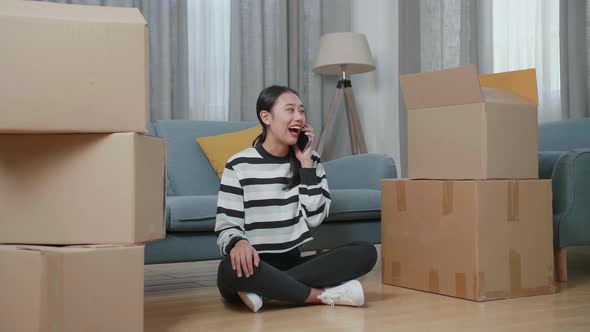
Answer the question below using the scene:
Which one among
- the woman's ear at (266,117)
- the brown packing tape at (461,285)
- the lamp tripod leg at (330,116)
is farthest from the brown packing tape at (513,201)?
the lamp tripod leg at (330,116)

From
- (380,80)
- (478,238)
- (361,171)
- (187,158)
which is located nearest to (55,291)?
(478,238)

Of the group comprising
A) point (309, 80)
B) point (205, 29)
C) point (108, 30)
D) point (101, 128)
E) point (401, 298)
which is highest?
point (205, 29)

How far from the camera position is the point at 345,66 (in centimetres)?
377

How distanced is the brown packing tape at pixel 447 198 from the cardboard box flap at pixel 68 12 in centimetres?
108

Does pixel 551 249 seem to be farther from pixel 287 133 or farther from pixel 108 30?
pixel 108 30

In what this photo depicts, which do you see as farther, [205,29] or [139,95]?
[205,29]

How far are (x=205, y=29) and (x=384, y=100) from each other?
45.1 inches

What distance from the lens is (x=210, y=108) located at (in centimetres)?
378

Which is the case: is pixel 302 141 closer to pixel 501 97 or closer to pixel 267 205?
pixel 267 205

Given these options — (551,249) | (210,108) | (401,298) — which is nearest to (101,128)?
(401,298)

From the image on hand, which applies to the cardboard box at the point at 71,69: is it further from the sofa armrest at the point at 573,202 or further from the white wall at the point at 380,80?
the white wall at the point at 380,80

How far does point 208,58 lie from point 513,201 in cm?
222

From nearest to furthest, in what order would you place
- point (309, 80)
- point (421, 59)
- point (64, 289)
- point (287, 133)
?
point (64, 289)
point (287, 133)
point (421, 59)
point (309, 80)

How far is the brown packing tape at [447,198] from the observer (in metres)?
2.04
